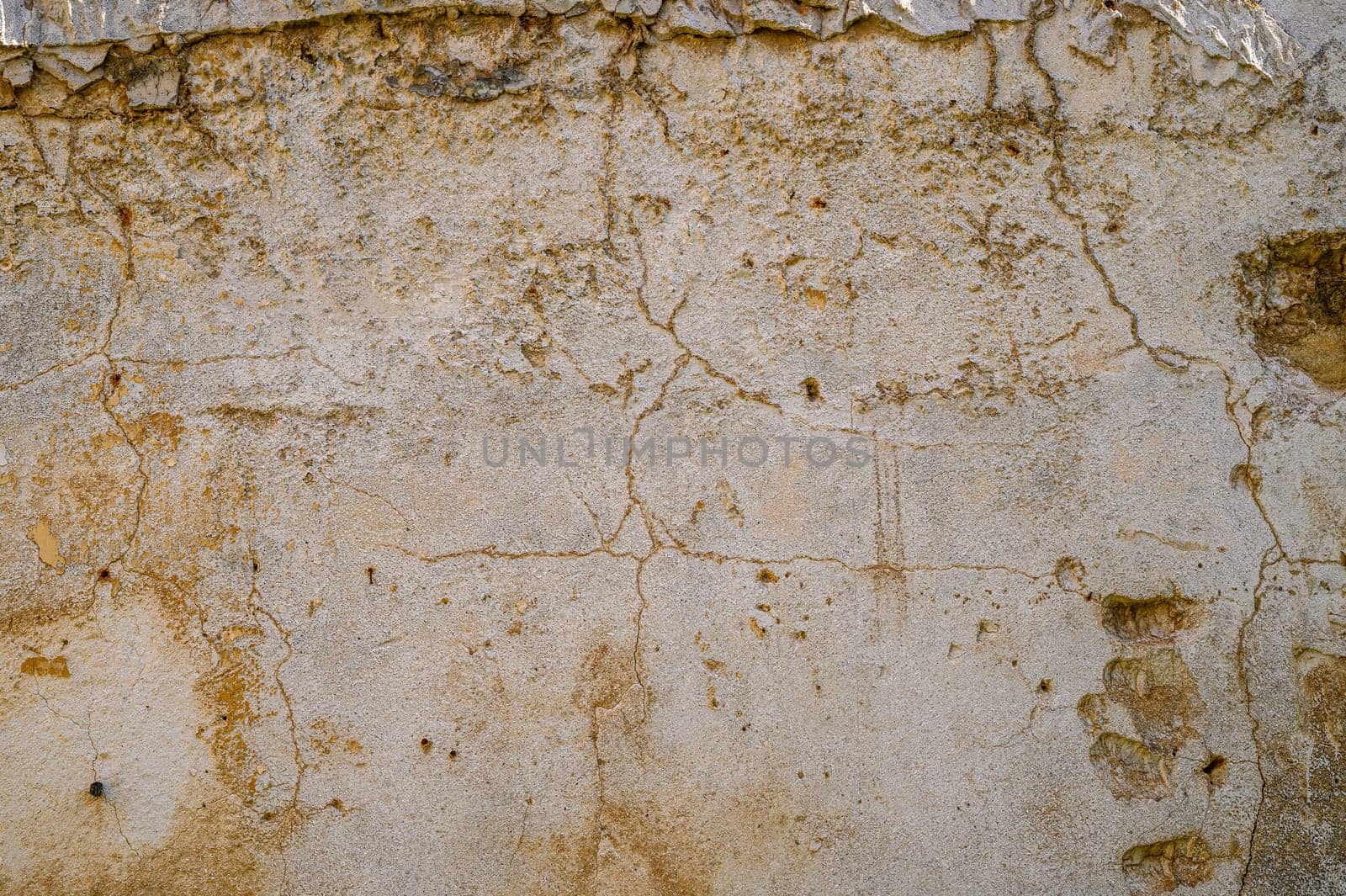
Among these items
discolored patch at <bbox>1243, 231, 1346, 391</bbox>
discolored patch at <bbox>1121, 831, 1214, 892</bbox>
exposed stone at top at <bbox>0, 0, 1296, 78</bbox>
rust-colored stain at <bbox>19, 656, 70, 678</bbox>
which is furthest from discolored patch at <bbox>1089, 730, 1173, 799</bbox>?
rust-colored stain at <bbox>19, 656, 70, 678</bbox>

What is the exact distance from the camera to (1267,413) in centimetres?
189

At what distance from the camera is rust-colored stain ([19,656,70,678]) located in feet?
5.87

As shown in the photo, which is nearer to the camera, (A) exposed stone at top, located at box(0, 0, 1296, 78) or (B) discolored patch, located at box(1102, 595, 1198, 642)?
(A) exposed stone at top, located at box(0, 0, 1296, 78)

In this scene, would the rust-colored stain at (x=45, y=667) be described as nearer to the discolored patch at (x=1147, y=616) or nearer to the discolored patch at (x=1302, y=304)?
the discolored patch at (x=1147, y=616)

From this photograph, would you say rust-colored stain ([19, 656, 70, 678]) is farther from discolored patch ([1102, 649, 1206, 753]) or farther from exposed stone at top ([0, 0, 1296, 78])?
discolored patch ([1102, 649, 1206, 753])

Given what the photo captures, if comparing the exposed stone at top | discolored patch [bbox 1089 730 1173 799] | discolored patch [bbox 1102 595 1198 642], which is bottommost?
discolored patch [bbox 1089 730 1173 799]

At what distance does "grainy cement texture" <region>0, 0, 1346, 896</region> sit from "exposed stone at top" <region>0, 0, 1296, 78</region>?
1 centimetres

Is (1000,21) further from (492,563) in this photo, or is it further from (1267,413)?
(492,563)

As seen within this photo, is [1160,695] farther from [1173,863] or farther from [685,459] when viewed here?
[685,459]

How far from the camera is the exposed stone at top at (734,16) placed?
1.71 meters

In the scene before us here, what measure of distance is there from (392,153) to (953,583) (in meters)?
1.45

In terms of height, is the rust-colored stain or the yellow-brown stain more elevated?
the yellow-brown stain

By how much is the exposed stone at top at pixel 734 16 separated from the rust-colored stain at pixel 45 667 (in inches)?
47.0

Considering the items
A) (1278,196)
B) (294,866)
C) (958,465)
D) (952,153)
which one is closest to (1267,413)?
(1278,196)
